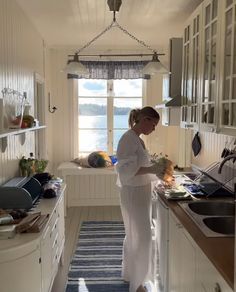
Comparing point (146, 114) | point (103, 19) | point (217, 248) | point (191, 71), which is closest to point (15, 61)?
point (103, 19)

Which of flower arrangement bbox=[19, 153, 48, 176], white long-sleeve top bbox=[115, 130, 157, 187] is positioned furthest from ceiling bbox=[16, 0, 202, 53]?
flower arrangement bbox=[19, 153, 48, 176]

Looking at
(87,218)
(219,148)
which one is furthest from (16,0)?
(87,218)

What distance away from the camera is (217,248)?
163 cm

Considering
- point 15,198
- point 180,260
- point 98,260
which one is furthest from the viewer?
point 98,260

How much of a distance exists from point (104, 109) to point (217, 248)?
4316 mm

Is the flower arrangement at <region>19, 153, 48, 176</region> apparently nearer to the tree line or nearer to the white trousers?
the white trousers

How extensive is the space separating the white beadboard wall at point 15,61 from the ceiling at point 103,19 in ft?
0.57

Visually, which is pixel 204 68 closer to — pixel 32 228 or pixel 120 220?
pixel 32 228

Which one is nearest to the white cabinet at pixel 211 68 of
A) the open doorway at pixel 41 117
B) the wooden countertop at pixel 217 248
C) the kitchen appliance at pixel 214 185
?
the kitchen appliance at pixel 214 185

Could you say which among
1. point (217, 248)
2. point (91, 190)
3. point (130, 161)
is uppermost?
point (130, 161)

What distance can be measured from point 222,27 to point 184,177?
1.84 m

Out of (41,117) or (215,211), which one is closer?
(215,211)

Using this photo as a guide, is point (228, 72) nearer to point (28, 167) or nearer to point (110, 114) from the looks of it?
point (28, 167)

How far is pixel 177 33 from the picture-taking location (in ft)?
15.1
